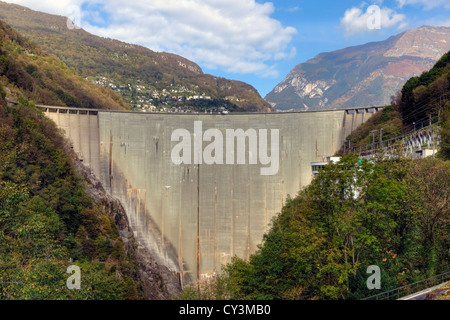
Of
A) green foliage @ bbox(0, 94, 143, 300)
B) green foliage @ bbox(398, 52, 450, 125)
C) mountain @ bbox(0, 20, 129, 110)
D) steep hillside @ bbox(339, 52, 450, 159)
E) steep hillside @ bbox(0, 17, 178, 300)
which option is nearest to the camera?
steep hillside @ bbox(0, 17, 178, 300)

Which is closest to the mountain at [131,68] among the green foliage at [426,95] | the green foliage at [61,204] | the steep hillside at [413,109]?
the green foliage at [61,204]

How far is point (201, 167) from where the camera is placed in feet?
105

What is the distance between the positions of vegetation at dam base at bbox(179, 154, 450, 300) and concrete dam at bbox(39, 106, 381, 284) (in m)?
13.7

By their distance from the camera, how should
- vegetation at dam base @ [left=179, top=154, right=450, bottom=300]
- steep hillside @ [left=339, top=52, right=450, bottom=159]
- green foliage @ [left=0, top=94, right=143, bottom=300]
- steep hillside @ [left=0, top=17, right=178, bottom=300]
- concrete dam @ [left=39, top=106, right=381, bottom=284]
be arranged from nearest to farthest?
vegetation at dam base @ [left=179, top=154, right=450, bottom=300]
steep hillside @ [left=0, top=17, right=178, bottom=300]
green foliage @ [left=0, top=94, right=143, bottom=300]
concrete dam @ [left=39, top=106, right=381, bottom=284]
steep hillside @ [left=339, top=52, right=450, bottom=159]

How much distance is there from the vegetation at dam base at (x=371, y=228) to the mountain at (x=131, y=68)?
206 feet

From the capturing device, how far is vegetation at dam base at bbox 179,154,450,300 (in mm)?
15352

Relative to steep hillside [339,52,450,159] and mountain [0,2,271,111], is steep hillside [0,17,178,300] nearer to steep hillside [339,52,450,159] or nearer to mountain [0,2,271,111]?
steep hillside [339,52,450,159]

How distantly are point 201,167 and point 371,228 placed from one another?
1807 centimetres

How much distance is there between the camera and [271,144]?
3198cm

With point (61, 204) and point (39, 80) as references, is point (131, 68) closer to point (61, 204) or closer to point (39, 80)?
point (39, 80)

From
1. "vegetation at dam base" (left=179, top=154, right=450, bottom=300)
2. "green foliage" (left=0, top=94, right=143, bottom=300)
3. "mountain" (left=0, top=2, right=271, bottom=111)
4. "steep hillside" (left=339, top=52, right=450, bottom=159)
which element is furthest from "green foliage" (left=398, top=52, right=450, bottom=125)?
"mountain" (left=0, top=2, right=271, bottom=111)

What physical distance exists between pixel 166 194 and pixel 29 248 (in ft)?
58.3
